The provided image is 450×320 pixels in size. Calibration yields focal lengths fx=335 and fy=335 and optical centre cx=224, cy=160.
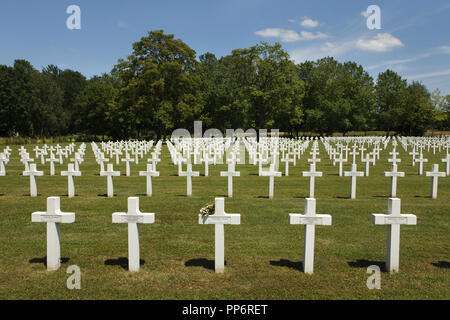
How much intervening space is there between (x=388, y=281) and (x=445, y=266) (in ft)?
3.79

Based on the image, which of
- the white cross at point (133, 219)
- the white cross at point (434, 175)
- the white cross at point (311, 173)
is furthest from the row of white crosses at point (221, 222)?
the white cross at point (434, 175)

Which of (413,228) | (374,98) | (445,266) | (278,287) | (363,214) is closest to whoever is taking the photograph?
(278,287)

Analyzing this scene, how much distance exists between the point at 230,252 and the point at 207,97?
53.4 m

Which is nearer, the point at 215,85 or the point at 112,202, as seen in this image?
the point at 112,202

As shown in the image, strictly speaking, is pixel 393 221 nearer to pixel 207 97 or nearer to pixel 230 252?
pixel 230 252

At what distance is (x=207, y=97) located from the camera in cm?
5716

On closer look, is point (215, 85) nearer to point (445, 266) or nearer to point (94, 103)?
point (94, 103)

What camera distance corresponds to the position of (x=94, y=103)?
A: 186ft

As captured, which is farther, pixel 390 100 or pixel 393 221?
pixel 390 100

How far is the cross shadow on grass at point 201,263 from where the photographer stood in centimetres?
471

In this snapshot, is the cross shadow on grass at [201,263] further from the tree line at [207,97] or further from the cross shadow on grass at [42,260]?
the tree line at [207,97]

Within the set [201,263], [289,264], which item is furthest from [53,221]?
[289,264]

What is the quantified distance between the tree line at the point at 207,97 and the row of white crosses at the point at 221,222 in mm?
38897

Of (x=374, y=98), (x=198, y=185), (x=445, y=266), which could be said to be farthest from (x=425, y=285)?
(x=374, y=98)
